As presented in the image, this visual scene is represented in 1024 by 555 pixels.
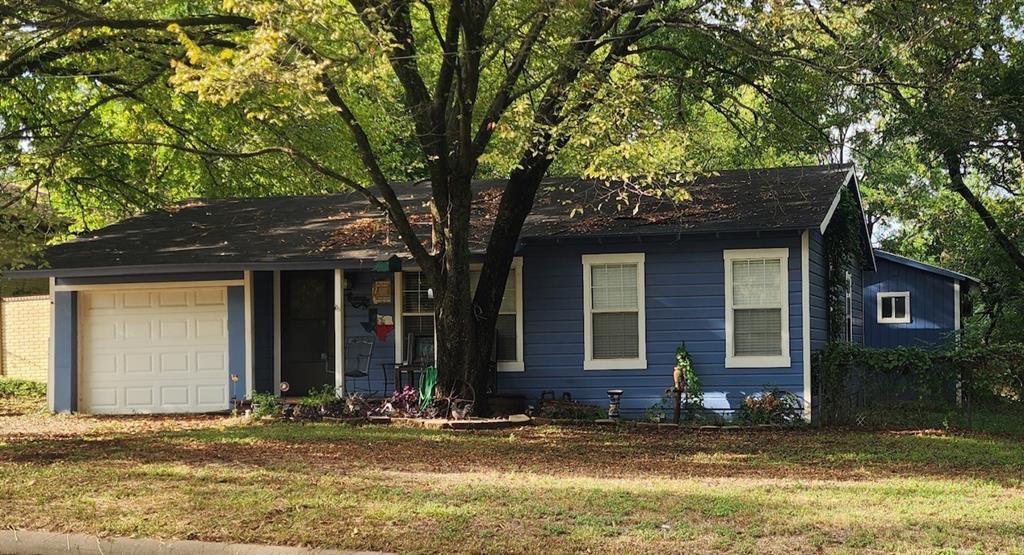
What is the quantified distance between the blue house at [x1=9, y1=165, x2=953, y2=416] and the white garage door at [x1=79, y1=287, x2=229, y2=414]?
2 centimetres

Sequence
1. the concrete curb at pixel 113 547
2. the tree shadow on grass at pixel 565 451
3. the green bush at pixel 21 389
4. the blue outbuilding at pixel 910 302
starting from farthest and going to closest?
the blue outbuilding at pixel 910 302 → the green bush at pixel 21 389 → the tree shadow on grass at pixel 565 451 → the concrete curb at pixel 113 547

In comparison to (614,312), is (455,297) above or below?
above

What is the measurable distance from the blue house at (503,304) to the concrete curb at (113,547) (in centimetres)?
843

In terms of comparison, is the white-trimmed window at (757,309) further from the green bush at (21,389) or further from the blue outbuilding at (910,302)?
the green bush at (21,389)

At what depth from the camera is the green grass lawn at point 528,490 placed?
6.81 m

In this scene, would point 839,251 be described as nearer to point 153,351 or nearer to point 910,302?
point 910,302

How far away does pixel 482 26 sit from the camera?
40.4 ft

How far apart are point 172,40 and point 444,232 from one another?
16.4 ft

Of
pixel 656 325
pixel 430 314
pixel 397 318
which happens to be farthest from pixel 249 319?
pixel 656 325

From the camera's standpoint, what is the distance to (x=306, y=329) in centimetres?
1758

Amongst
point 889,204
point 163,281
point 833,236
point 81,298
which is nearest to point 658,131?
point 833,236

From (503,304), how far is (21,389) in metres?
11.4

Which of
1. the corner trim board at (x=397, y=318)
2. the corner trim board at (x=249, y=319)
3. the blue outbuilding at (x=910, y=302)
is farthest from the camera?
the blue outbuilding at (x=910, y=302)

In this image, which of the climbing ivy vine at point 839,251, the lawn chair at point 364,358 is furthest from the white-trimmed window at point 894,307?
the lawn chair at point 364,358
